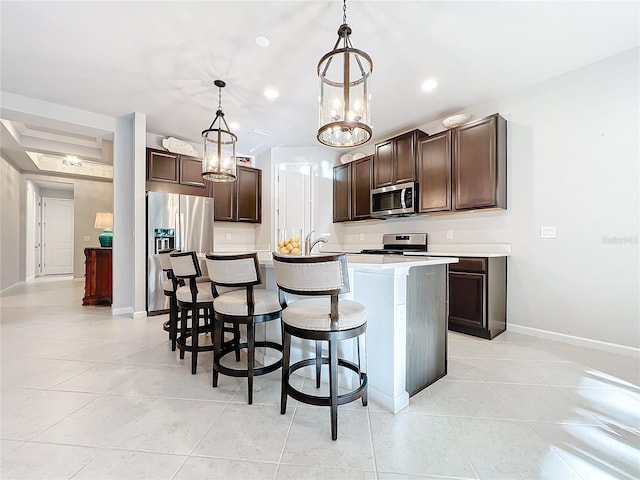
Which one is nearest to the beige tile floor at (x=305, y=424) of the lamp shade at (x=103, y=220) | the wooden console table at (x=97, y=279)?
the wooden console table at (x=97, y=279)

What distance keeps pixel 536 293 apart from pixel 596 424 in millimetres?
1687

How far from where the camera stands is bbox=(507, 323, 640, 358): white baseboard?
7.84 ft

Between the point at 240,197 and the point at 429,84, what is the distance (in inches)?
132

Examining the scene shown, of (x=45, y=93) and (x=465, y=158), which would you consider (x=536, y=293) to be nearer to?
(x=465, y=158)

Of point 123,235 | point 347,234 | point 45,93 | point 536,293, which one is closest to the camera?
point 536,293

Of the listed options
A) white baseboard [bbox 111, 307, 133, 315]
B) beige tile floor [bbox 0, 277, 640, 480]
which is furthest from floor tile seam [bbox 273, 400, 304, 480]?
A: white baseboard [bbox 111, 307, 133, 315]

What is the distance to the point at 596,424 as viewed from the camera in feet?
4.85

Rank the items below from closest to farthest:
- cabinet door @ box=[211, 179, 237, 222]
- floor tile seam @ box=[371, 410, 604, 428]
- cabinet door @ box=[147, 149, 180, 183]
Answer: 1. floor tile seam @ box=[371, 410, 604, 428]
2. cabinet door @ box=[147, 149, 180, 183]
3. cabinet door @ box=[211, 179, 237, 222]

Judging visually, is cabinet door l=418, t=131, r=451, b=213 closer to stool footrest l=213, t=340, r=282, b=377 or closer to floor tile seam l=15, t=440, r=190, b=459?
stool footrest l=213, t=340, r=282, b=377

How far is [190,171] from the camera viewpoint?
14.0ft

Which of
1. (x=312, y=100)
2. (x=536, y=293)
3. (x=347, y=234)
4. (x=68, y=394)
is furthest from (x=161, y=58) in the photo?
(x=536, y=293)

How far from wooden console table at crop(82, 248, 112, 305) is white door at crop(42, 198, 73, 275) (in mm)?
4879

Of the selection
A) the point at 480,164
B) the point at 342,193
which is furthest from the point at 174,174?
the point at 480,164

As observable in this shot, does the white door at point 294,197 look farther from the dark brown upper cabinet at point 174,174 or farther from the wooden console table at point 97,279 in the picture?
the wooden console table at point 97,279
